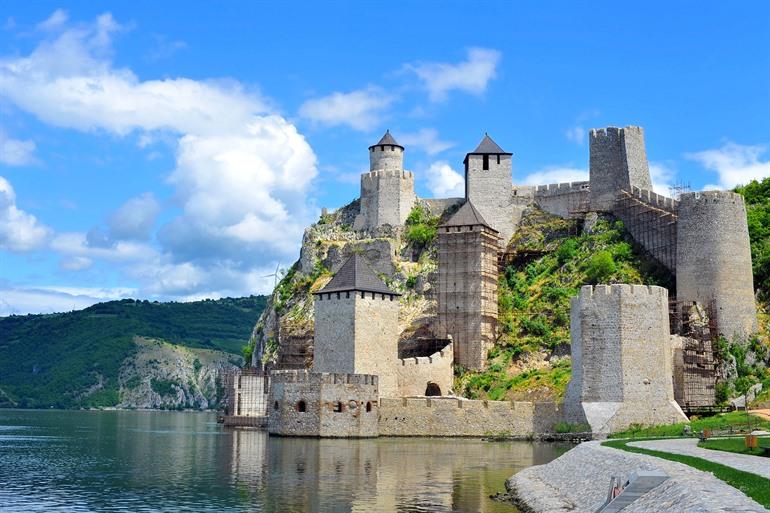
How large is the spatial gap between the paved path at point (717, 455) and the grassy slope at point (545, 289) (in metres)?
19.6

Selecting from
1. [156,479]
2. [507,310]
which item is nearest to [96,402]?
[507,310]

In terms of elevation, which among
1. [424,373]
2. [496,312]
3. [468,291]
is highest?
[468,291]

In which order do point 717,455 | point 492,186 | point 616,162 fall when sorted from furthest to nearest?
1. point 492,186
2. point 616,162
3. point 717,455

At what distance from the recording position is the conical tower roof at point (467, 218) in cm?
5879

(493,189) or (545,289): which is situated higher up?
(493,189)

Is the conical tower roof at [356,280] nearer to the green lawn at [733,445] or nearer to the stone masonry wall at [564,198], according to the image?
the stone masonry wall at [564,198]

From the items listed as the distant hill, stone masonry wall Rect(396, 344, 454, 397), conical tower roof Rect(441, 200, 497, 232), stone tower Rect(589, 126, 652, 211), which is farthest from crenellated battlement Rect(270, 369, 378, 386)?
the distant hill

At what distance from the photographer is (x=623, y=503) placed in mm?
17906

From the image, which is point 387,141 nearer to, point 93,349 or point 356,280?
point 356,280

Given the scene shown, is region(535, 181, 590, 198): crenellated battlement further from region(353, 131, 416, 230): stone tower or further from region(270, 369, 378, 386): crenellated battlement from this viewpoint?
region(270, 369, 378, 386): crenellated battlement

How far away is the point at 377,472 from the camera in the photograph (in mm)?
29641

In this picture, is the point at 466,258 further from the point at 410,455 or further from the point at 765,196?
the point at 410,455

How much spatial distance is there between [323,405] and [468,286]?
16.8m

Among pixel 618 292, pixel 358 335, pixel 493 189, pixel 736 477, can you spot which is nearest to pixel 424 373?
pixel 358 335
